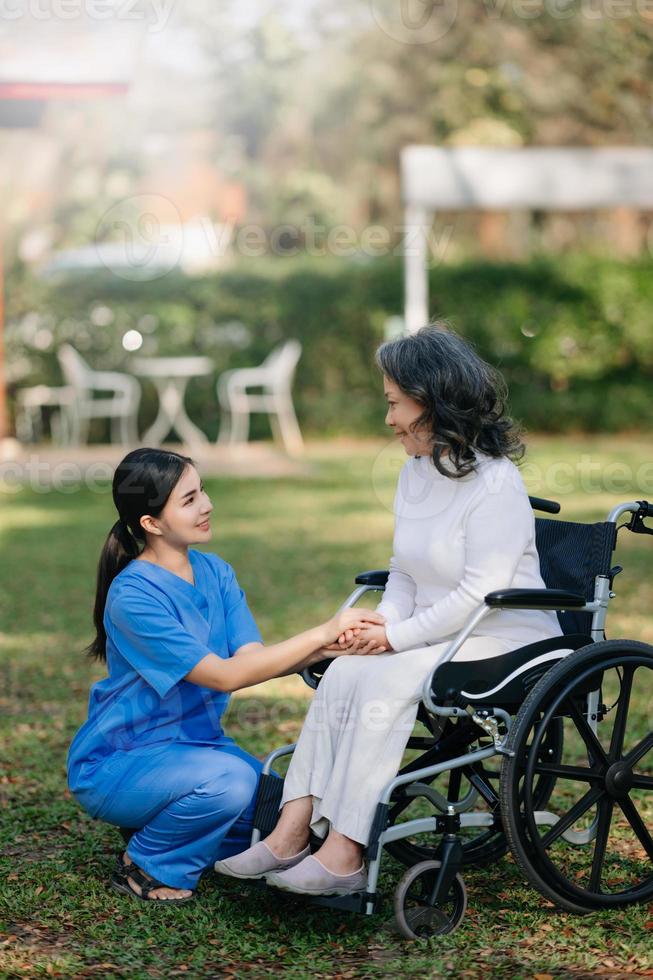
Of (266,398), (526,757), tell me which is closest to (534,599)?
(526,757)

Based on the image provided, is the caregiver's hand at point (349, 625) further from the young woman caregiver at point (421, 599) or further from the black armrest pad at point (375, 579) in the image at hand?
the black armrest pad at point (375, 579)

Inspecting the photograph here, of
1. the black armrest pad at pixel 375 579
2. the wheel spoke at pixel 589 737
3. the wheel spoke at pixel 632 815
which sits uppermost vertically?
the black armrest pad at pixel 375 579

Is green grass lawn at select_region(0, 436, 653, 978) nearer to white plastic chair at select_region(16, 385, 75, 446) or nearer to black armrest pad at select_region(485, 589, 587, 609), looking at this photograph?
black armrest pad at select_region(485, 589, 587, 609)

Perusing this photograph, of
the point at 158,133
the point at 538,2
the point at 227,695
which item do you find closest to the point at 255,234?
the point at 538,2

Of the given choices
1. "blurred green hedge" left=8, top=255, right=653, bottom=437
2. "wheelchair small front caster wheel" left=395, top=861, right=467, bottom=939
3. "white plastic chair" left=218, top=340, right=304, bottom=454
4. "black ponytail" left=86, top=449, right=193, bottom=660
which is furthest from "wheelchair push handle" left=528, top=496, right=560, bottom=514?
"blurred green hedge" left=8, top=255, right=653, bottom=437

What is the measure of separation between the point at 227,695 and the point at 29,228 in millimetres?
12328

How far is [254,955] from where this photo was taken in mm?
2881

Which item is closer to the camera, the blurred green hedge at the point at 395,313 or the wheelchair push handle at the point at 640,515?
the wheelchair push handle at the point at 640,515

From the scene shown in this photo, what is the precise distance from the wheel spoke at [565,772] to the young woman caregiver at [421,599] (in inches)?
10.4

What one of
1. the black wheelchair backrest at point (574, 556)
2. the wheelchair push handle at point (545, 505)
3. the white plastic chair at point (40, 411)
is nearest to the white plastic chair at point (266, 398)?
the white plastic chair at point (40, 411)

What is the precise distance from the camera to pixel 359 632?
3066 millimetres

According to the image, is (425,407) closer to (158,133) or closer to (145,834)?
(145,834)

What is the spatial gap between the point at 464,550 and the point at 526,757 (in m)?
0.47

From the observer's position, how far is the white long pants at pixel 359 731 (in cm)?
283
